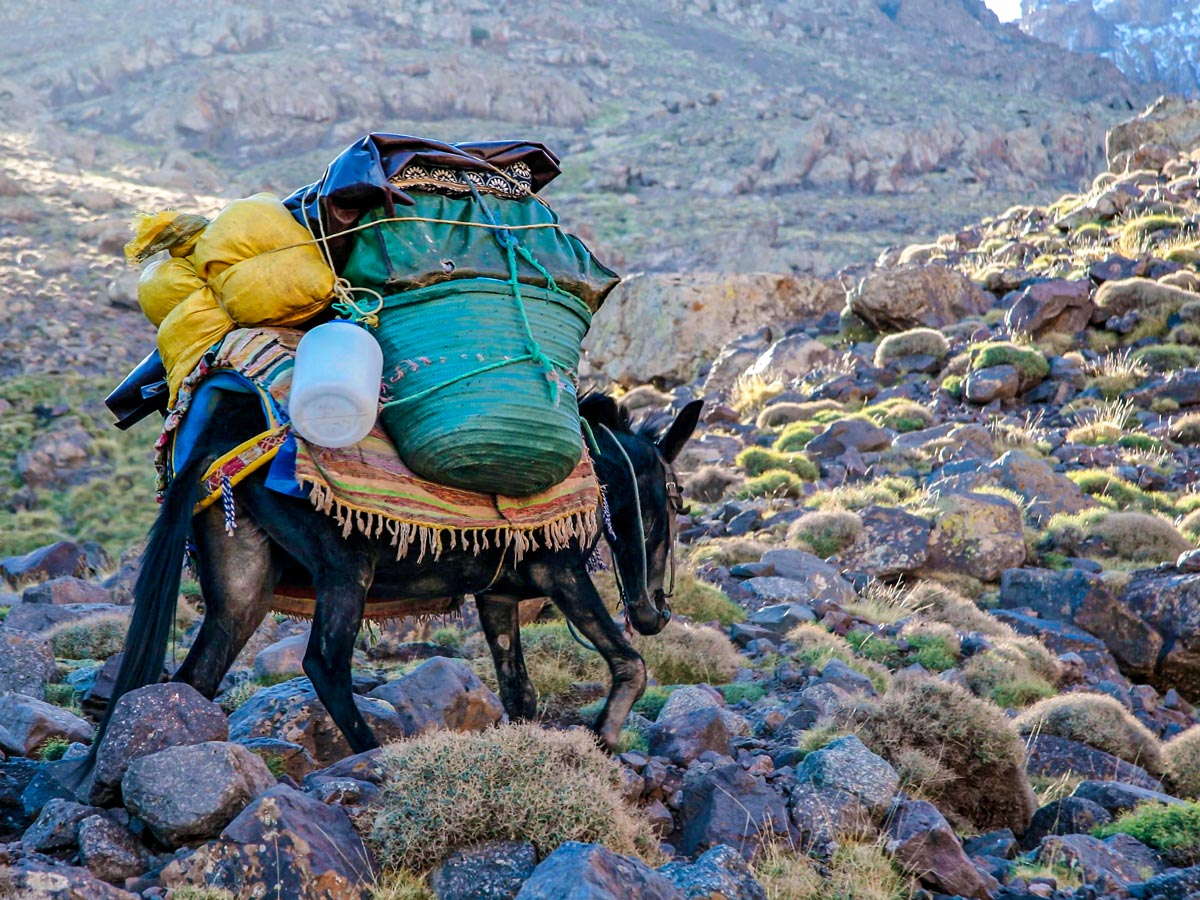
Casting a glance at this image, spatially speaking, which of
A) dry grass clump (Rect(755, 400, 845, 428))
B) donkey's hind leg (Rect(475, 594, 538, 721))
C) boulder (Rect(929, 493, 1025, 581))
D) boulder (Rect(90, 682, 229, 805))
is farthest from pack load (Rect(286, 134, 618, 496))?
dry grass clump (Rect(755, 400, 845, 428))

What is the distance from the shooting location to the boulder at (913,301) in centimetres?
2039

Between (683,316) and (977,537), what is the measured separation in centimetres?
1164

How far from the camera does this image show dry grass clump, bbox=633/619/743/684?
27.0 ft

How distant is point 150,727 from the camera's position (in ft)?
15.2

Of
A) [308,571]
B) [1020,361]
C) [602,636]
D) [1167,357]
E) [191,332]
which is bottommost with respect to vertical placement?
[1020,361]

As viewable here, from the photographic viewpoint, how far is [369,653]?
27.5 ft

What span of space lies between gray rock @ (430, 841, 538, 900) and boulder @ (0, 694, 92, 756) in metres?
2.45

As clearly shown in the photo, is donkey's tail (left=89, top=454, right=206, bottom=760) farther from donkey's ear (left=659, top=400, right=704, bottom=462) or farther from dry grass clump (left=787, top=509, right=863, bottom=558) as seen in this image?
dry grass clump (left=787, top=509, right=863, bottom=558)

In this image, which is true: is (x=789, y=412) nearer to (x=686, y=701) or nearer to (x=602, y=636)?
(x=686, y=701)

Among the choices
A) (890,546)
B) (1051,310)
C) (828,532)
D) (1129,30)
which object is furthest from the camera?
(1129,30)

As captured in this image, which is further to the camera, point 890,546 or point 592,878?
point 890,546

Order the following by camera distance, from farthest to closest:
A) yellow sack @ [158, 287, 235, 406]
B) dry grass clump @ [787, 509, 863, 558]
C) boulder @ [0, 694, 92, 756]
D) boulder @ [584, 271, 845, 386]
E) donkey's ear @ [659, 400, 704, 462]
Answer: boulder @ [584, 271, 845, 386] → dry grass clump @ [787, 509, 863, 558] → donkey's ear @ [659, 400, 704, 462] → boulder @ [0, 694, 92, 756] → yellow sack @ [158, 287, 235, 406]

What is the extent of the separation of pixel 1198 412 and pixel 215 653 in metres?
14.5

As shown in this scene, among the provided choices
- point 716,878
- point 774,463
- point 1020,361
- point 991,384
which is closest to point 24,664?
point 716,878
